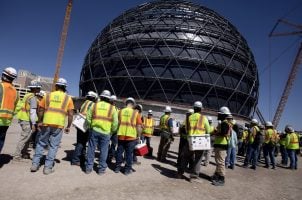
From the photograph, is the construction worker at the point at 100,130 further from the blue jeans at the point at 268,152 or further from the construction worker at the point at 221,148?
the blue jeans at the point at 268,152

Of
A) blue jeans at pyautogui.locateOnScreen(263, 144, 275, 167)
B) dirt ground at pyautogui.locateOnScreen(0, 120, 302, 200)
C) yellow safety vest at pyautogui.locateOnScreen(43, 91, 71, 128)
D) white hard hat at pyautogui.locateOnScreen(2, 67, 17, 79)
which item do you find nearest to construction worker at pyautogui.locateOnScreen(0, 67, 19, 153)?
white hard hat at pyautogui.locateOnScreen(2, 67, 17, 79)

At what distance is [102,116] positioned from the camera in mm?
5004

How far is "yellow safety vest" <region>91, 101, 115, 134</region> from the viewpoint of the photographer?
4973 mm

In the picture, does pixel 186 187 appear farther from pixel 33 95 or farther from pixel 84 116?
pixel 33 95

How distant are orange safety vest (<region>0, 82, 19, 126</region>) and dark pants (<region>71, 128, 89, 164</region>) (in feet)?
5.43

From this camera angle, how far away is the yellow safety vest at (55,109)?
4555 millimetres

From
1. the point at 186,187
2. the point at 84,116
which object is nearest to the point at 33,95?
the point at 84,116

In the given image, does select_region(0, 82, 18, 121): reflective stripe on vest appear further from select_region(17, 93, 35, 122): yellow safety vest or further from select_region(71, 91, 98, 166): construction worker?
select_region(71, 91, 98, 166): construction worker

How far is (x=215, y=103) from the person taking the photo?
84.5 ft

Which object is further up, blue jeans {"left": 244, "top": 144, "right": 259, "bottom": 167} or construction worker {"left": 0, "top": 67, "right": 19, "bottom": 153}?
construction worker {"left": 0, "top": 67, "right": 19, "bottom": 153}

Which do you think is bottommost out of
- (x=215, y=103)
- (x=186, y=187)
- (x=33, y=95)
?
(x=186, y=187)

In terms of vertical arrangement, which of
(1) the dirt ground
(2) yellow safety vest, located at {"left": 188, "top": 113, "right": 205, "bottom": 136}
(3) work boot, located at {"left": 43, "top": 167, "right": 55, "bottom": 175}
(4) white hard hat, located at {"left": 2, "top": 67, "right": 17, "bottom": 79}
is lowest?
(1) the dirt ground

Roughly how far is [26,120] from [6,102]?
51.9 inches

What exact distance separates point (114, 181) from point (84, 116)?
5.76ft
